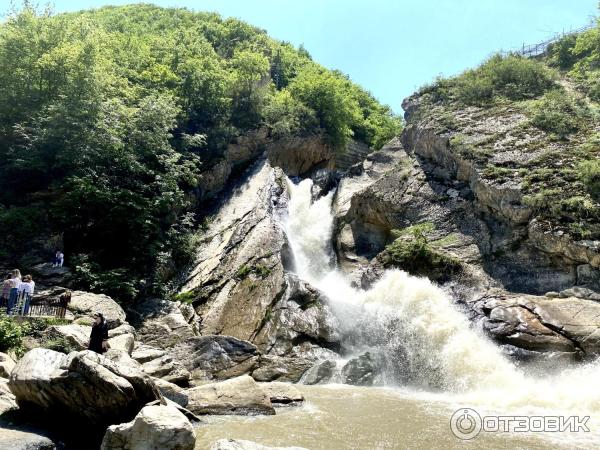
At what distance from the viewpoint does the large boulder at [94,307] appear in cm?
1653

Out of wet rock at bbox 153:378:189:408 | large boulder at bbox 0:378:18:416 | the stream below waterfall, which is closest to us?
large boulder at bbox 0:378:18:416

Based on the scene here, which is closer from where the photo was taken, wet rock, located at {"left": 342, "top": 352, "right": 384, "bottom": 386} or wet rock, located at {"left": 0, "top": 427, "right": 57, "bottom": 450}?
wet rock, located at {"left": 0, "top": 427, "right": 57, "bottom": 450}

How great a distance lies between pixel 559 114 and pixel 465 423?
64.8 ft

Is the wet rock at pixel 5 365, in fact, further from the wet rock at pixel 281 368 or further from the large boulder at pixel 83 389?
the wet rock at pixel 281 368

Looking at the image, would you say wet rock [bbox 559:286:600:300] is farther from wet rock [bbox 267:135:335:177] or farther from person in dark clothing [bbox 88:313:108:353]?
wet rock [bbox 267:135:335:177]

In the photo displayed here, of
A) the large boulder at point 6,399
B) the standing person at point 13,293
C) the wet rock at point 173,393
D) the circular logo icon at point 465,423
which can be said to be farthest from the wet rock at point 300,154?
the large boulder at point 6,399

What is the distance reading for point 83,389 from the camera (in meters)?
9.40

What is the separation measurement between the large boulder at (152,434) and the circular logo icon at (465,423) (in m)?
6.00

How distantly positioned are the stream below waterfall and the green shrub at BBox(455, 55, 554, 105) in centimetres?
1501

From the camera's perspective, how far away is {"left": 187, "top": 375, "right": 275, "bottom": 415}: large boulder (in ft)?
39.3

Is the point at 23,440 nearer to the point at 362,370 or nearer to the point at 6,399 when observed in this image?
the point at 6,399

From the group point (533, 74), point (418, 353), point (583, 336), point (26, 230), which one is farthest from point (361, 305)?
point (533, 74)

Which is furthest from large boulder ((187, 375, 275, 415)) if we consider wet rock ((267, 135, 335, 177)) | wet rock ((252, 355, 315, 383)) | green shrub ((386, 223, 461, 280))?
wet rock ((267, 135, 335, 177))

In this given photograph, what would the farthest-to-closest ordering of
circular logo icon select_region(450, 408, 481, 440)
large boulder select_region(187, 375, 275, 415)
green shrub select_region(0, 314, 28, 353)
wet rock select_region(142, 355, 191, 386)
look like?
wet rock select_region(142, 355, 191, 386)
green shrub select_region(0, 314, 28, 353)
large boulder select_region(187, 375, 275, 415)
circular logo icon select_region(450, 408, 481, 440)
